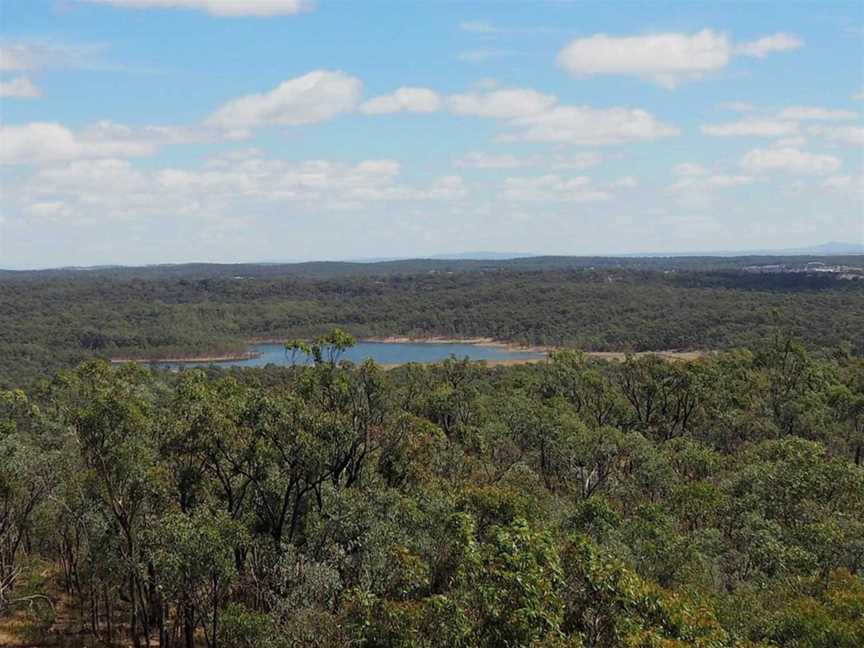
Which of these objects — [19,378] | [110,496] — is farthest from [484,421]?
[19,378]

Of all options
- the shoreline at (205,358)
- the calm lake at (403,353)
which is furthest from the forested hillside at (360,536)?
the shoreline at (205,358)

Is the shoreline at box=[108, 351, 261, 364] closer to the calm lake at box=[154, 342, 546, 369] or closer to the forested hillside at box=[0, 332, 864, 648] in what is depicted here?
the calm lake at box=[154, 342, 546, 369]

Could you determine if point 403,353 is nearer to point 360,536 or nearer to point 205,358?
point 205,358

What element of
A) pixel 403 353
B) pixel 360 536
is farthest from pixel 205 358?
pixel 360 536

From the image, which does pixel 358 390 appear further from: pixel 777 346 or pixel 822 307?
pixel 822 307

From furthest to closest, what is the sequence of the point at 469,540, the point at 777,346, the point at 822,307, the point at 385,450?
the point at 822,307 → the point at 777,346 → the point at 385,450 → the point at 469,540

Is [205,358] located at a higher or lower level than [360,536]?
lower

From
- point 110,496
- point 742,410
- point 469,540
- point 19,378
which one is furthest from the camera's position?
point 19,378
